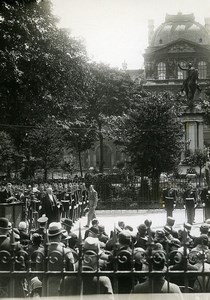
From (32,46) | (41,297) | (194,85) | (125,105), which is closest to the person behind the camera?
(41,297)

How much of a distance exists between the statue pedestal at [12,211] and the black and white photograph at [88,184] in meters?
0.03

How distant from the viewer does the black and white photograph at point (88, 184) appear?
15.3 ft

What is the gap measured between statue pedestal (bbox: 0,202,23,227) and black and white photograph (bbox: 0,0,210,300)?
0.03 meters

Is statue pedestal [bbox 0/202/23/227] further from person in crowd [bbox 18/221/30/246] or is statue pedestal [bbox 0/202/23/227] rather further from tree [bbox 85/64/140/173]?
tree [bbox 85/64/140/173]

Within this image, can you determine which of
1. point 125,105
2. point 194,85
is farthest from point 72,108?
point 125,105

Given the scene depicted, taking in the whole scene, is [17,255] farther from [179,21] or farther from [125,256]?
[179,21]

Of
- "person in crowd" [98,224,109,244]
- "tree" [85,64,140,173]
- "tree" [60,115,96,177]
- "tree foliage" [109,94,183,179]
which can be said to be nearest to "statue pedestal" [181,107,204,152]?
"tree" [85,64,140,173]

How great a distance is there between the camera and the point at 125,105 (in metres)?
43.7

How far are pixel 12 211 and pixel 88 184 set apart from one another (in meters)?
17.1

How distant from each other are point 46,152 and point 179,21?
132 feet

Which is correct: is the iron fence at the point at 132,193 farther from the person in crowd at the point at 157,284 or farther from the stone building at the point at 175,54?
the stone building at the point at 175,54

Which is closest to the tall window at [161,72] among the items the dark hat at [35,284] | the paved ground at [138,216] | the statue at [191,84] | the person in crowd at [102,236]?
the statue at [191,84]

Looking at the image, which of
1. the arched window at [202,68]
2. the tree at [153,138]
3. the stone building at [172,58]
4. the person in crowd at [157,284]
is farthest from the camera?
the arched window at [202,68]

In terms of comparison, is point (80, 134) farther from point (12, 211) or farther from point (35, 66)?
point (12, 211)
